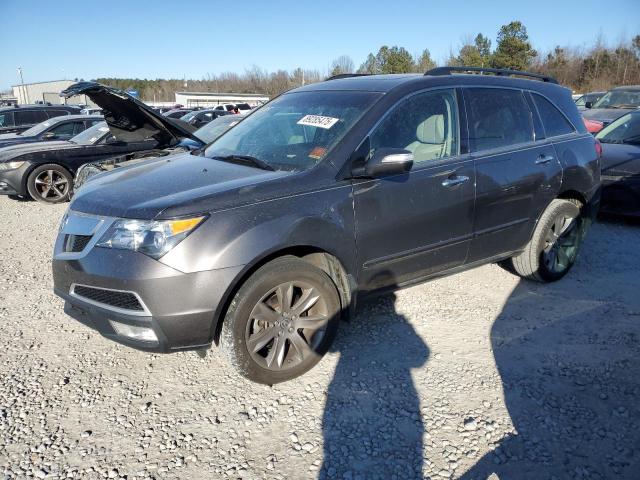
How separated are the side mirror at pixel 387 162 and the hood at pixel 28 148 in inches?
303

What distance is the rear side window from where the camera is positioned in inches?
171

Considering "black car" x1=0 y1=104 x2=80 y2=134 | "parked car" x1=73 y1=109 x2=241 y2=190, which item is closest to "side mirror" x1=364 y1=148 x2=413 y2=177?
"parked car" x1=73 y1=109 x2=241 y2=190

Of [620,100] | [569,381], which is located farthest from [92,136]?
[620,100]

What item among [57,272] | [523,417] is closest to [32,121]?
[57,272]

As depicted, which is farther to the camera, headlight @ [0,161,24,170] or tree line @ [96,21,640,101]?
tree line @ [96,21,640,101]

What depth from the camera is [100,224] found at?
2797 millimetres

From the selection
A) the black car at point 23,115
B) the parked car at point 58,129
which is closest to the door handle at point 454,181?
the parked car at point 58,129

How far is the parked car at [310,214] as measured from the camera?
2.63 metres

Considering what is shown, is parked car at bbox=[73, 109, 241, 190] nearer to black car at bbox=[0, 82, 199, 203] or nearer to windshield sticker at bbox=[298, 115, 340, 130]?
windshield sticker at bbox=[298, 115, 340, 130]

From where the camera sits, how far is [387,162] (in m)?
3.01

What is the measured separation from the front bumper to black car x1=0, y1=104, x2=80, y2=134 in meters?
13.7

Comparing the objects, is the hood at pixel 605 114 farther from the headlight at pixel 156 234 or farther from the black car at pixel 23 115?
the black car at pixel 23 115

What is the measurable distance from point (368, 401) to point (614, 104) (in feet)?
51.3

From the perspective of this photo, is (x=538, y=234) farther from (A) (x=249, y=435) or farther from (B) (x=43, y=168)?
(B) (x=43, y=168)
